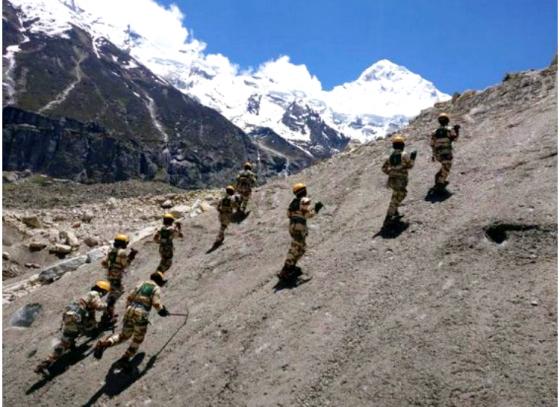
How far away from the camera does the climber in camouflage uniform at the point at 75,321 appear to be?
17.0 metres

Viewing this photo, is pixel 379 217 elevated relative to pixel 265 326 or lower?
elevated

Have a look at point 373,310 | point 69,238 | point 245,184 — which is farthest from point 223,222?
point 69,238

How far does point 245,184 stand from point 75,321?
11511mm

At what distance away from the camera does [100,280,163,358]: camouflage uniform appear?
15344mm

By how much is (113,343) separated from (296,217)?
20.0 feet

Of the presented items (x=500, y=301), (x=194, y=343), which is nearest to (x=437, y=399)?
(x=500, y=301)

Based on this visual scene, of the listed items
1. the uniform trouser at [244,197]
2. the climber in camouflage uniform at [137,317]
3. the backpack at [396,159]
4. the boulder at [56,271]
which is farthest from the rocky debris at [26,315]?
the backpack at [396,159]

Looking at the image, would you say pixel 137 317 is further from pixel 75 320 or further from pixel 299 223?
pixel 299 223

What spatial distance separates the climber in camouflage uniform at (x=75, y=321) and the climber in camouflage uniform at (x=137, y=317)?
1.82m

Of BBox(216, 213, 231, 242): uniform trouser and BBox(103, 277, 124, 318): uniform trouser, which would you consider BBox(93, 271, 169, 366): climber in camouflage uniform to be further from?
BBox(216, 213, 231, 242): uniform trouser

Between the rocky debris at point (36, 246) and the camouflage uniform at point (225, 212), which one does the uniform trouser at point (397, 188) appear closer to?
the camouflage uniform at point (225, 212)

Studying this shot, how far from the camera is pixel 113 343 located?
51.2 ft

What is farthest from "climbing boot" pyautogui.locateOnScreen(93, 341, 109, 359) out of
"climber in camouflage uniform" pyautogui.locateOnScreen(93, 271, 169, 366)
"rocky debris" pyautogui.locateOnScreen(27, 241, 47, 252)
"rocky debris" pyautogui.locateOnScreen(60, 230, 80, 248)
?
"rocky debris" pyautogui.locateOnScreen(27, 241, 47, 252)

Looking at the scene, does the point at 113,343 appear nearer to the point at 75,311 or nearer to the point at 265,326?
the point at 75,311
